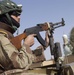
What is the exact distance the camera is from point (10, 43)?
3959mm

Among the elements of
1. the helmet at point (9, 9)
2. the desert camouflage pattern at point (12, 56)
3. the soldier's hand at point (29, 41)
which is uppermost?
the helmet at point (9, 9)

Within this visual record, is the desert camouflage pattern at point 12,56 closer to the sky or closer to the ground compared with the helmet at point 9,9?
closer to the ground

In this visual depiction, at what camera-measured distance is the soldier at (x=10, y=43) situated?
149 inches

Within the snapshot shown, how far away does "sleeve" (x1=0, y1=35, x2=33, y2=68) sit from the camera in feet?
12.3

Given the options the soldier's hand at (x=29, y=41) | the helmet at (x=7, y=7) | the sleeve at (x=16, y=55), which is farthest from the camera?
the helmet at (x=7, y=7)

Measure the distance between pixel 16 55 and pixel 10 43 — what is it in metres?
0.24

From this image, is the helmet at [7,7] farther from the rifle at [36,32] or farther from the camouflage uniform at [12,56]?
the camouflage uniform at [12,56]

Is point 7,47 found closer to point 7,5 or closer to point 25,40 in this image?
point 25,40

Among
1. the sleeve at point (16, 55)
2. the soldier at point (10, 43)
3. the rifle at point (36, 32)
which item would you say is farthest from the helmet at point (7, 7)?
the sleeve at point (16, 55)

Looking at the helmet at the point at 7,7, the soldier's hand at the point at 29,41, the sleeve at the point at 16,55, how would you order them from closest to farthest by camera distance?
1. the sleeve at the point at 16,55
2. the soldier's hand at the point at 29,41
3. the helmet at the point at 7,7

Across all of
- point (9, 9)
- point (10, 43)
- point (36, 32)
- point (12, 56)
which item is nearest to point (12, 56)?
point (12, 56)

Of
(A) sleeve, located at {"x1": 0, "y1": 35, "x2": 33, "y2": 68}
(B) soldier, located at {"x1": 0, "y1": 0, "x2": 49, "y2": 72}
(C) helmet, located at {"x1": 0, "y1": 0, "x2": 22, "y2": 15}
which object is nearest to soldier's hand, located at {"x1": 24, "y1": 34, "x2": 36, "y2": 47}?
(B) soldier, located at {"x1": 0, "y1": 0, "x2": 49, "y2": 72}

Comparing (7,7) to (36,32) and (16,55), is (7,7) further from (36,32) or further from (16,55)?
(16,55)

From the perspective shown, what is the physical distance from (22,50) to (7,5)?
952mm
